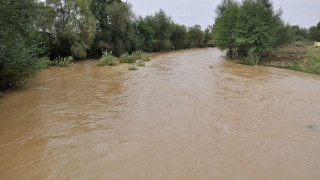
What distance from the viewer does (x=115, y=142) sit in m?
5.36

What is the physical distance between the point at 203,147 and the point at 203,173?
40.4 inches

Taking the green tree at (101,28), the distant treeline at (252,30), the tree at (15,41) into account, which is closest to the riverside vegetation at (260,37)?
the distant treeline at (252,30)

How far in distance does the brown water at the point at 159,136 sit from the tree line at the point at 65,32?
1.69 meters

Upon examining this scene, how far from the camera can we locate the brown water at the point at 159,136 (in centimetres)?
429

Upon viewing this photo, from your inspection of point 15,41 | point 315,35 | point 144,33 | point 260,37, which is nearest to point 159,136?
point 15,41

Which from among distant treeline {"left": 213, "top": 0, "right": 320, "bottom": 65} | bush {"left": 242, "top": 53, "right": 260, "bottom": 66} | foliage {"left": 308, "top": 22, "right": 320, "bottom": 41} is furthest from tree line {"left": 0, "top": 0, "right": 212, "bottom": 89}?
foliage {"left": 308, "top": 22, "right": 320, "bottom": 41}

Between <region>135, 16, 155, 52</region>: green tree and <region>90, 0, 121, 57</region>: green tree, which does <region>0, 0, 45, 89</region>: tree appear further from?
<region>135, 16, 155, 52</region>: green tree

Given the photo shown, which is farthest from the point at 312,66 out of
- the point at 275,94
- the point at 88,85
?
the point at 88,85

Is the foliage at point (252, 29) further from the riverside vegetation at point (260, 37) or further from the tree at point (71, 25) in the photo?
the tree at point (71, 25)

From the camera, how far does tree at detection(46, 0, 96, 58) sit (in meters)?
22.6

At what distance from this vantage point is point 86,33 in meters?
23.5

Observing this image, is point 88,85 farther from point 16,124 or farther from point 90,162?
point 90,162

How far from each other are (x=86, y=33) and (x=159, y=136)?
67.1 feet

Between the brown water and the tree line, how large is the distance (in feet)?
5.53
